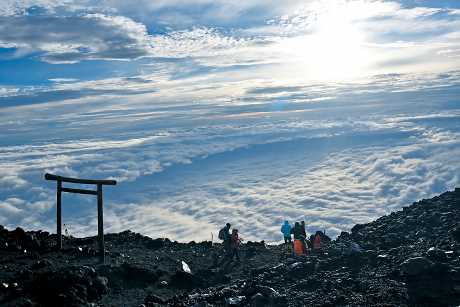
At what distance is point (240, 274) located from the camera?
16547 mm

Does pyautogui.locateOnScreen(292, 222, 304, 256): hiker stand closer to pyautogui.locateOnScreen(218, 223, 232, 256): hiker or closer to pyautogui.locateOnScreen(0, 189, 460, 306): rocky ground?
pyautogui.locateOnScreen(0, 189, 460, 306): rocky ground

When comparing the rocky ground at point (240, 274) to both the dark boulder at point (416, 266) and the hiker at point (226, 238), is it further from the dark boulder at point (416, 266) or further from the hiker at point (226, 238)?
the hiker at point (226, 238)

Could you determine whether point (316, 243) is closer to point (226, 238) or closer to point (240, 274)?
point (226, 238)

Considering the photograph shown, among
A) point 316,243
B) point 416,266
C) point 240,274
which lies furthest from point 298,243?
point 416,266

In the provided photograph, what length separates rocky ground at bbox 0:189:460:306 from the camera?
39.3 ft

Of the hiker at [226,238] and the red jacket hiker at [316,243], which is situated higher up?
the hiker at [226,238]

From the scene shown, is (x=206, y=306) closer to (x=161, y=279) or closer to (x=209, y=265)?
(x=161, y=279)

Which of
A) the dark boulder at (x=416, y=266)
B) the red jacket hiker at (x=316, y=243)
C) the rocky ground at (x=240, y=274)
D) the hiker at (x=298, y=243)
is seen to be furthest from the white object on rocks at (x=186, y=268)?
the dark boulder at (x=416, y=266)

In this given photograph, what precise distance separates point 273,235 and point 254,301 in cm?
10353

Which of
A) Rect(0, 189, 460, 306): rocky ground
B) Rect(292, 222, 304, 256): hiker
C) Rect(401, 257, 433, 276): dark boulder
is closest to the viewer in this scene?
Rect(0, 189, 460, 306): rocky ground

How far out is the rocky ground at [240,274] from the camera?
12.0 m

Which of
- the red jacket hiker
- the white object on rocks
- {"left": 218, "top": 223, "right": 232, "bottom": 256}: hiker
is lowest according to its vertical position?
the white object on rocks

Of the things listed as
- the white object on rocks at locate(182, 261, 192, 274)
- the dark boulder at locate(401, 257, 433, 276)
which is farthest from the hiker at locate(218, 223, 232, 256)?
the dark boulder at locate(401, 257, 433, 276)

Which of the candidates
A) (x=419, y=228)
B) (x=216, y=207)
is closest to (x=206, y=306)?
(x=419, y=228)
